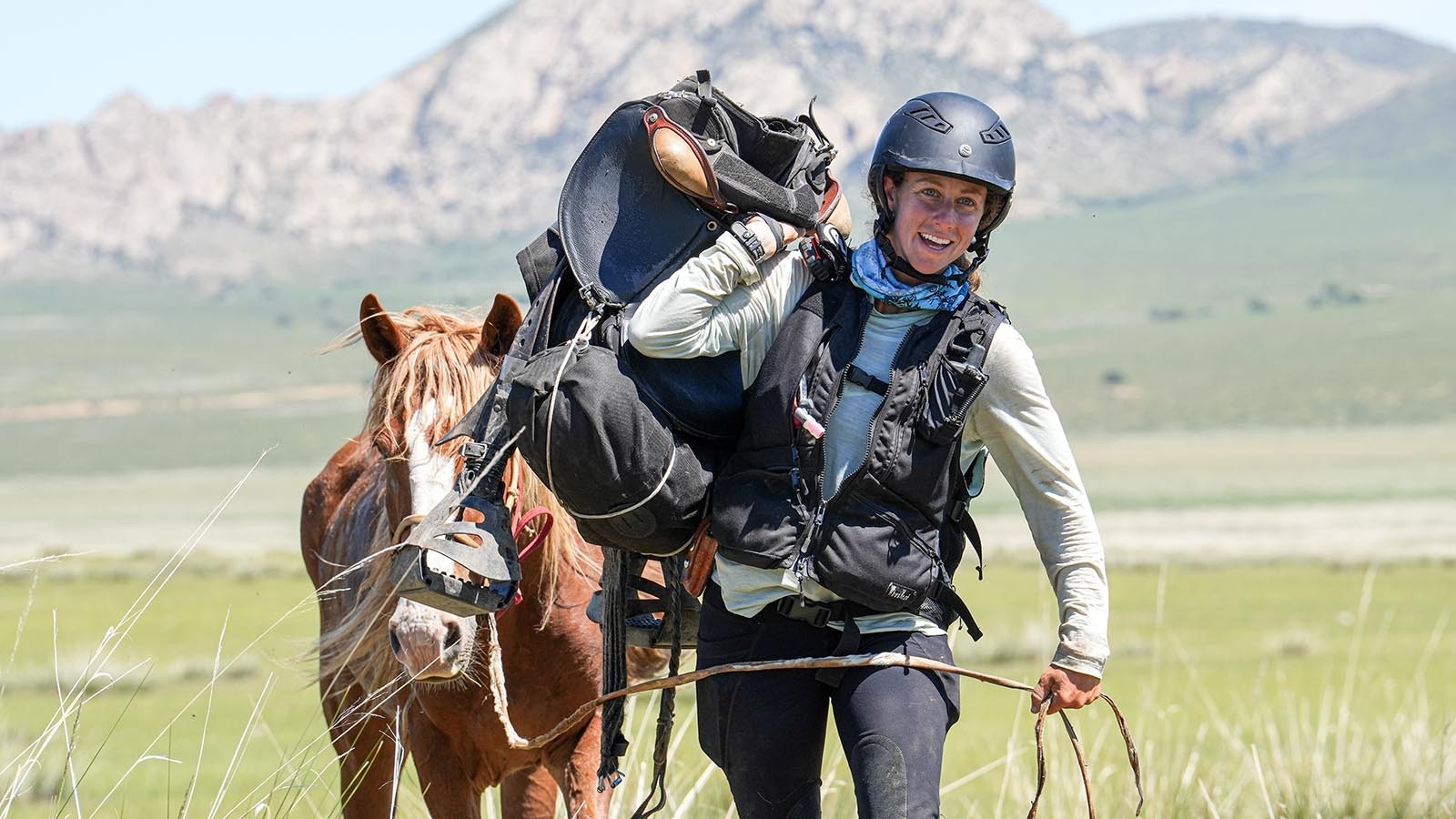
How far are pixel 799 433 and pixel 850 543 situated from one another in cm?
27

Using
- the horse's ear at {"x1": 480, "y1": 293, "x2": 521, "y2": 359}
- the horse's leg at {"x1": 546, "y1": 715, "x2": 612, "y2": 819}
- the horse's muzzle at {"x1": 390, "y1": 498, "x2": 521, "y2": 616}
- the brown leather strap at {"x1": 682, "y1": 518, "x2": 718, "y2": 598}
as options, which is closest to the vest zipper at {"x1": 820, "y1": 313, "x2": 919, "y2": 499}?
the brown leather strap at {"x1": 682, "y1": 518, "x2": 718, "y2": 598}

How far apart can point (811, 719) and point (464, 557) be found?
840 mm

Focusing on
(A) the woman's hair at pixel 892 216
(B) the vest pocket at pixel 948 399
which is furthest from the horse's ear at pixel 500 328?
(B) the vest pocket at pixel 948 399

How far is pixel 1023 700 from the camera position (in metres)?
6.50

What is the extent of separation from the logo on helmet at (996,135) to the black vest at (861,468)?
351mm

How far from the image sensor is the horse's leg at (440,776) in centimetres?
513

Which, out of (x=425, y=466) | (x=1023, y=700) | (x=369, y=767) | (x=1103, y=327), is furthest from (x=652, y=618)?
(x=1103, y=327)

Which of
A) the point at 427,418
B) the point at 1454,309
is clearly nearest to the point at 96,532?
the point at 427,418

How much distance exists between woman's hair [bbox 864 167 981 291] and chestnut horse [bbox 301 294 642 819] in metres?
1.42

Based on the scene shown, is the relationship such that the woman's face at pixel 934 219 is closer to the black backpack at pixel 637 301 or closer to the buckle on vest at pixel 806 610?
the black backpack at pixel 637 301

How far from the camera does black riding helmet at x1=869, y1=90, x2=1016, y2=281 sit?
146 inches

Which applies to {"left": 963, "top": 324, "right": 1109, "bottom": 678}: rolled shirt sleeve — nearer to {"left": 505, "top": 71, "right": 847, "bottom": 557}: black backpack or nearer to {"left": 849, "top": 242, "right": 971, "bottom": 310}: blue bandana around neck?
{"left": 849, "top": 242, "right": 971, "bottom": 310}: blue bandana around neck

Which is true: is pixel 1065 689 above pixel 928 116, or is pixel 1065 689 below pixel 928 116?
below

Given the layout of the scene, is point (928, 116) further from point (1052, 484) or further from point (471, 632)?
point (471, 632)
